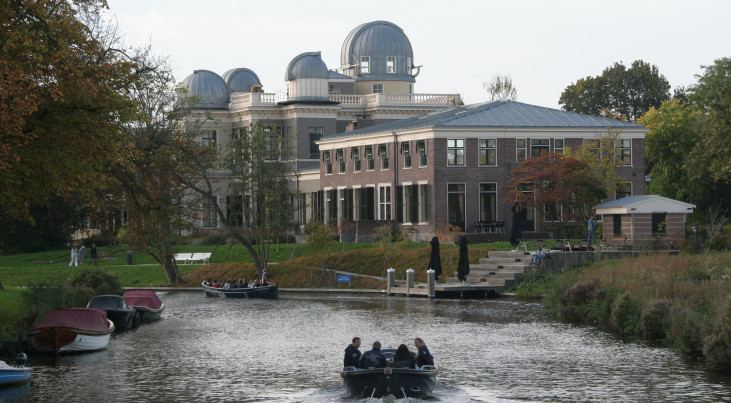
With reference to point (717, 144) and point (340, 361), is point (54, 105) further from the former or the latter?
Answer: point (717, 144)

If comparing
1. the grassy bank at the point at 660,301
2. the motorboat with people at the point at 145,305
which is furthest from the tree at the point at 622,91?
the motorboat with people at the point at 145,305

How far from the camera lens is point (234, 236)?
261 feet

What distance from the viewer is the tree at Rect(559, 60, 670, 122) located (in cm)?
12712

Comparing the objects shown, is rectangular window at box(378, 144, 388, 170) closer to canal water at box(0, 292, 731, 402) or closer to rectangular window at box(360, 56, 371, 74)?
canal water at box(0, 292, 731, 402)

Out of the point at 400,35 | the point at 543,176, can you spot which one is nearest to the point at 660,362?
the point at 543,176

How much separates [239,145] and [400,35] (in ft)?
164

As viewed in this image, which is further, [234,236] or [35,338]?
[234,236]

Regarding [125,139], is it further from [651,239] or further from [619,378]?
[651,239]

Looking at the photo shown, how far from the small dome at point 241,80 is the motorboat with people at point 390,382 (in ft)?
313

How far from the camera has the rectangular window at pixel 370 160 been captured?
9131 centimetres

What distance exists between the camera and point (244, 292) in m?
68.8

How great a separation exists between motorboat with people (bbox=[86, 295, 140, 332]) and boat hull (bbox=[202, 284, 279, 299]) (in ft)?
50.4

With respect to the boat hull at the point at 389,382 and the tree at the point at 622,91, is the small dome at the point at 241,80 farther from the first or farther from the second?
the boat hull at the point at 389,382

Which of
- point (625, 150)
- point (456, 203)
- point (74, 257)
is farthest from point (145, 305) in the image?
point (625, 150)
